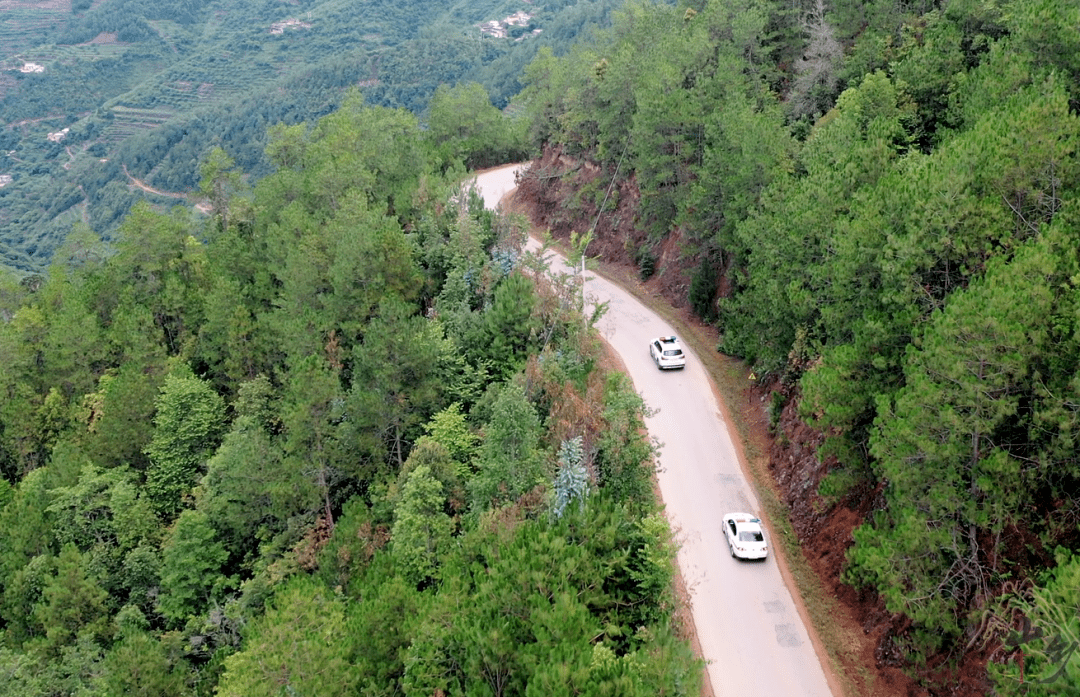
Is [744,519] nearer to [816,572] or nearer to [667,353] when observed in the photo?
[816,572]

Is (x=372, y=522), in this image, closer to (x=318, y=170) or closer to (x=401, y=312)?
(x=401, y=312)

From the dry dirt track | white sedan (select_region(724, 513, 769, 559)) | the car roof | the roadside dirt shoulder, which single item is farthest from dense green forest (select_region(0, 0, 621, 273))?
white sedan (select_region(724, 513, 769, 559))

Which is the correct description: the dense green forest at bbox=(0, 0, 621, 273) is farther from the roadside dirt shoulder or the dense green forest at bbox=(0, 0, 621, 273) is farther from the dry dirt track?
the roadside dirt shoulder

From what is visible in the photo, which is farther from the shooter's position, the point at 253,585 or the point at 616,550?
the point at 253,585

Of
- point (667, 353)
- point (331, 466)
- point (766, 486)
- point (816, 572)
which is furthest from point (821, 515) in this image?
point (331, 466)

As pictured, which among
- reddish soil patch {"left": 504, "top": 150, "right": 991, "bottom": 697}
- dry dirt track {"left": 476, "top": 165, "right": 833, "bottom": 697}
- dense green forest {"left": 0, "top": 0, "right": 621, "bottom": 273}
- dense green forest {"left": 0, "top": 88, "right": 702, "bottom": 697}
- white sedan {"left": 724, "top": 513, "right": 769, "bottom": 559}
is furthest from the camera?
dense green forest {"left": 0, "top": 0, "right": 621, "bottom": 273}

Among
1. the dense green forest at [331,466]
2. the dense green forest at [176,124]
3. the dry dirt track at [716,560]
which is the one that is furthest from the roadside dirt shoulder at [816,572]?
the dense green forest at [176,124]

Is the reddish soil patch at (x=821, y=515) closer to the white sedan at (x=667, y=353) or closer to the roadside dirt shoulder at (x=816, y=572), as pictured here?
the roadside dirt shoulder at (x=816, y=572)

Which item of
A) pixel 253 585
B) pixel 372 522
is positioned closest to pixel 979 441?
pixel 372 522
